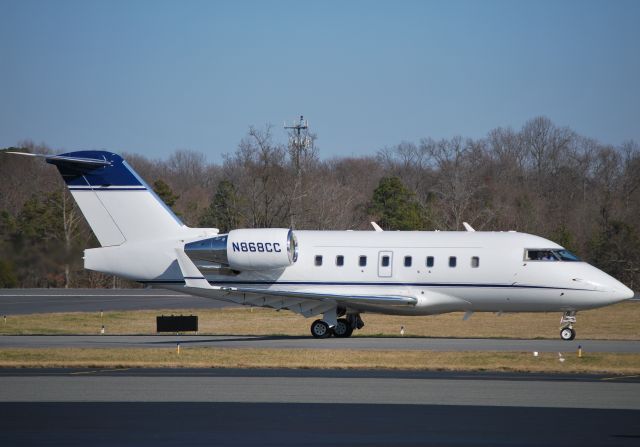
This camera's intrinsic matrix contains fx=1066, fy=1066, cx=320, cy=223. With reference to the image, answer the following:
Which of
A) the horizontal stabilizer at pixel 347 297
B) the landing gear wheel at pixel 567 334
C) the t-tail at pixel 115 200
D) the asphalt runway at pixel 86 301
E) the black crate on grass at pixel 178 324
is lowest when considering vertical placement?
the landing gear wheel at pixel 567 334

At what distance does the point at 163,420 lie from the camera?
15.8 metres

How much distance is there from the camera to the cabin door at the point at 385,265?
31.7 m

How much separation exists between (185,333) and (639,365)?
16.4 m

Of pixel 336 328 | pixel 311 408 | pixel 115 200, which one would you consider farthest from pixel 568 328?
pixel 311 408

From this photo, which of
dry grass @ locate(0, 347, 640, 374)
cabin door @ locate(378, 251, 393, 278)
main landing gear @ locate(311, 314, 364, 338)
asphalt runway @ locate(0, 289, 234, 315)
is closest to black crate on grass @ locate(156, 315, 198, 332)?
main landing gear @ locate(311, 314, 364, 338)

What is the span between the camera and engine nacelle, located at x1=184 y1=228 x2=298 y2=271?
31.6 metres

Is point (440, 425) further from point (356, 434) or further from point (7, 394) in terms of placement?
point (7, 394)

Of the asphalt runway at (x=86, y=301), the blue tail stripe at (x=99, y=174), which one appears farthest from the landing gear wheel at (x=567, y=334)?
the asphalt runway at (x=86, y=301)

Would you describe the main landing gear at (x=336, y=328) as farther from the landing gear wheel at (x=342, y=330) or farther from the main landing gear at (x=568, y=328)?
the main landing gear at (x=568, y=328)

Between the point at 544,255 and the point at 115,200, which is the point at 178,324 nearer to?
the point at 115,200

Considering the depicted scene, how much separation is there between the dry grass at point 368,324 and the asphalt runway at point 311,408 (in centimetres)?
1431

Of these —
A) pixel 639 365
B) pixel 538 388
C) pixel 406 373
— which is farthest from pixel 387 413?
pixel 639 365

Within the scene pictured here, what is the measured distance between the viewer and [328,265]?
32.0 meters

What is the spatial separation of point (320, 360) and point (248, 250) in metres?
7.57
